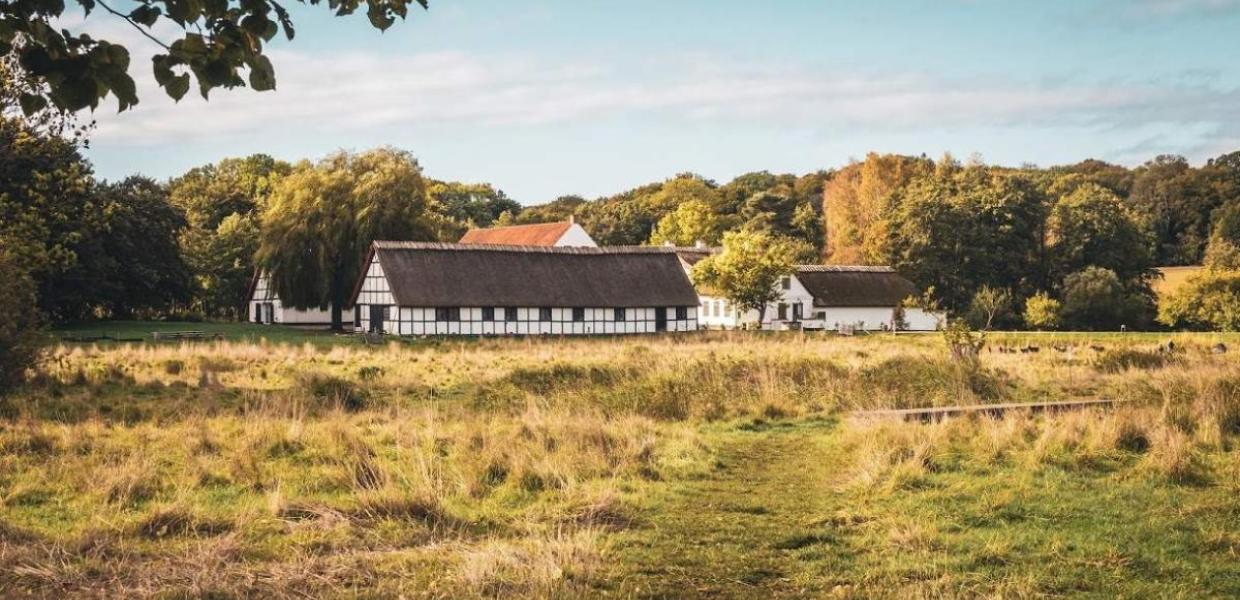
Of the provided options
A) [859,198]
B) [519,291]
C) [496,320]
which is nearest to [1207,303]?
[859,198]

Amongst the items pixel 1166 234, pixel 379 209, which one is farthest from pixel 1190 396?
pixel 1166 234

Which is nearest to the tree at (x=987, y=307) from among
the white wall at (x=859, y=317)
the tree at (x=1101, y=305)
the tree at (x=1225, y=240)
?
the tree at (x=1101, y=305)

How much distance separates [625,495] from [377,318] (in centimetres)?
4474

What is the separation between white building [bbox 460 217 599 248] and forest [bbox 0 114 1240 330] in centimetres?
462

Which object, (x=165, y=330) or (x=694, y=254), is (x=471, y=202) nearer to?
(x=694, y=254)

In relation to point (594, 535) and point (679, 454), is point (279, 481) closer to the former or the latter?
point (594, 535)

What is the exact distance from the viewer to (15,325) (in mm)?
18312

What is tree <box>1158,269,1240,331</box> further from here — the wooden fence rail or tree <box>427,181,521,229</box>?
tree <box>427,181,521,229</box>

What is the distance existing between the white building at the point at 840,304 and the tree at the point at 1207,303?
13114 mm

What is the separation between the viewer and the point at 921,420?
1483cm

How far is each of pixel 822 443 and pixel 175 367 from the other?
17129 millimetres

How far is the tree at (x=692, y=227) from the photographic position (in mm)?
96125

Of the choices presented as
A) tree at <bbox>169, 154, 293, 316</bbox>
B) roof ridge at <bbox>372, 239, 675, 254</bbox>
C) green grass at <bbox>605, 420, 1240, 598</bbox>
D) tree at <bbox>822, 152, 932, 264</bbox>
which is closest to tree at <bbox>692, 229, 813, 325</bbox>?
roof ridge at <bbox>372, 239, 675, 254</bbox>

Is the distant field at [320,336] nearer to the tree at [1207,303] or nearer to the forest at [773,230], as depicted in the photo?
the forest at [773,230]
